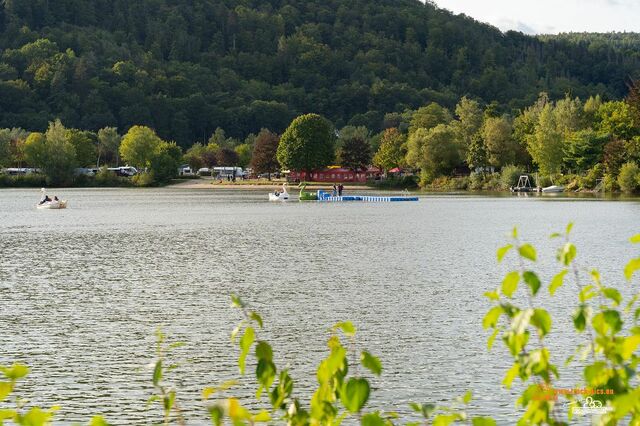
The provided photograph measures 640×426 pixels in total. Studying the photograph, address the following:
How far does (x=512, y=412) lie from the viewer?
15.3 m

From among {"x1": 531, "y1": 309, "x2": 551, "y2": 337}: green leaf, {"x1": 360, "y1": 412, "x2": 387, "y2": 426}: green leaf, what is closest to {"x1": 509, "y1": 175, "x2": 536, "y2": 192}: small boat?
{"x1": 531, "y1": 309, "x2": 551, "y2": 337}: green leaf

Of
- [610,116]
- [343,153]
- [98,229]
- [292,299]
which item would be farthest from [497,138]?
[292,299]

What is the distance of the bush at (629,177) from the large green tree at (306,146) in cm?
5862

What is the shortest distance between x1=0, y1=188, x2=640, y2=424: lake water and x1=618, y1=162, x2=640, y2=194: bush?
40446mm

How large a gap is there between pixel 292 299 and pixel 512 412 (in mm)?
14075

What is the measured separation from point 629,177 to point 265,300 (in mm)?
85025

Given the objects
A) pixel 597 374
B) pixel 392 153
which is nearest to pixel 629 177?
pixel 392 153

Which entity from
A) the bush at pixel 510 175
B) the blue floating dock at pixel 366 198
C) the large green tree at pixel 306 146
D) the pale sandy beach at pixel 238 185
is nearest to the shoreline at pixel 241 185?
the pale sandy beach at pixel 238 185

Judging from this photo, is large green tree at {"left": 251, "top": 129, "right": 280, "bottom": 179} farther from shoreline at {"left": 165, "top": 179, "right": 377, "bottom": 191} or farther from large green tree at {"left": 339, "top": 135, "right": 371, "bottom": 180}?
large green tree at {"left": 339, "top": 135, "right": 371, "bottom": 180}

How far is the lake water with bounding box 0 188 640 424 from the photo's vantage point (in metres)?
17.6

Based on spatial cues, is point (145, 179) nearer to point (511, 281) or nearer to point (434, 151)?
point (434, 151)

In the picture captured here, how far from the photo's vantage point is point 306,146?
15075cm

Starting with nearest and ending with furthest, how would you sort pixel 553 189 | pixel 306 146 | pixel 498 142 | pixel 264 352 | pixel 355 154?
pixel 264 352, pixel 553 189, pixel 498 142, pixel 306 146, pixel 355 154

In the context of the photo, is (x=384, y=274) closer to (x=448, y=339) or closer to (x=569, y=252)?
(x=448, y=339)
